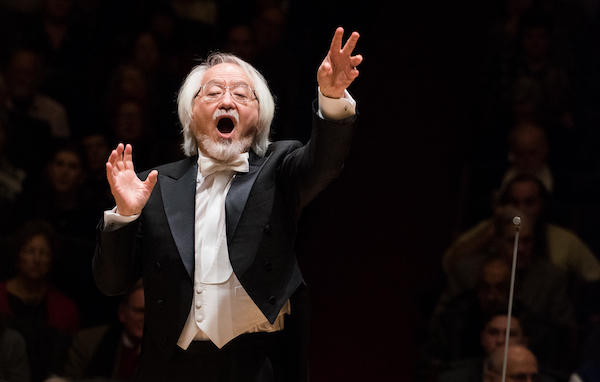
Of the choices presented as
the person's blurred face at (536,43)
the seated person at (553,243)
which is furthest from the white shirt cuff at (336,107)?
the person's blurred face at (536,43)

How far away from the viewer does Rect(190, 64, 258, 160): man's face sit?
207cm

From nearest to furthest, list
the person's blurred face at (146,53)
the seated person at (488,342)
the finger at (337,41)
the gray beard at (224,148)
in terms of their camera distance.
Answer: the finger at (337,41) < the gray beard at (224,148) < the seated person at (488,342) < the person's blurred face at (146,53)

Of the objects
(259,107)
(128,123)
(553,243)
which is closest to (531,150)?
(553,243)

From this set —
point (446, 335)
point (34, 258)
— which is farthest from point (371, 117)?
point (34, 258)

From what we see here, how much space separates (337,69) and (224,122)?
416 mm

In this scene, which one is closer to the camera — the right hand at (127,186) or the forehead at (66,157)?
the right hand at (127,186)

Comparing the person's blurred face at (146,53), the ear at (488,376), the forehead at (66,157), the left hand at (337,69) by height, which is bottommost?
the ear at (488,376)

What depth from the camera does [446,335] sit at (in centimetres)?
347

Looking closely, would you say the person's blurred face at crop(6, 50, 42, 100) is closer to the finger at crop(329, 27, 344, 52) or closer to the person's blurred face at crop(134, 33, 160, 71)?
the person's blurred face at crop(134, 33, 160, 71)

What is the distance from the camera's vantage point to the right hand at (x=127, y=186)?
75.5 inches

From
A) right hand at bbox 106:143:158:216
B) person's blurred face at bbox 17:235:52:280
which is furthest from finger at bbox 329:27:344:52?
person's blurred face at bbox 17:235:52:280

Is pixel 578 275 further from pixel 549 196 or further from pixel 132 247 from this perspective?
pixel 132 247

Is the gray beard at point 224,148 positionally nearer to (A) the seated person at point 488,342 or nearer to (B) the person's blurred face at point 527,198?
(A) the seated person at point 488,342

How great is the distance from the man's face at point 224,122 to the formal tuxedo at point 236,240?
0.25 ft
